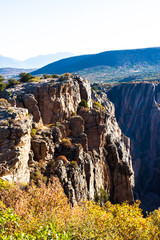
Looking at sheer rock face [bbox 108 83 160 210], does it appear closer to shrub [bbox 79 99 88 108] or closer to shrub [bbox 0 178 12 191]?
shrub [bbox 79 99 88 108]

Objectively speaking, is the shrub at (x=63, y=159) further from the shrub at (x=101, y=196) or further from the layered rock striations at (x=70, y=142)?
the shrub at (x=101, y=196)

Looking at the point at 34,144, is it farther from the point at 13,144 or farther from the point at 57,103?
the point at 57,103

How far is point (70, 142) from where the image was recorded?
1497 inches

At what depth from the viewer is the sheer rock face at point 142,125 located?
90.5 m

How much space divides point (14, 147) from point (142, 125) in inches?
3931

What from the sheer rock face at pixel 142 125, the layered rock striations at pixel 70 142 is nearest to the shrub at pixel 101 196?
the layered rock striations at pixel 70 142

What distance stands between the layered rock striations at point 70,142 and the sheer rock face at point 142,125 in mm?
43899

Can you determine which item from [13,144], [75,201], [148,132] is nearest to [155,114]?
[148,132]

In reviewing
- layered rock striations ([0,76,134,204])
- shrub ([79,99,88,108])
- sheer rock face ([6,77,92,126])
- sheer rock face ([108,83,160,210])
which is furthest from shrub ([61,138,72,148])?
sheer rock face ([108,83,160,210])

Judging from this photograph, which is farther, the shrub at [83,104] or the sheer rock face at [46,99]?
the shrub at [83,104]

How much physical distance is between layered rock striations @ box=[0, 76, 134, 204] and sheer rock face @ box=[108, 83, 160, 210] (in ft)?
144

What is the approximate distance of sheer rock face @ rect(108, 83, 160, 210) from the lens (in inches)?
3562

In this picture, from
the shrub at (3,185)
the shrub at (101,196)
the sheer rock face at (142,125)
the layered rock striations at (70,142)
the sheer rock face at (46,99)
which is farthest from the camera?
the sheer rock face at (142,125)

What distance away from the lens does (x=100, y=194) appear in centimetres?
4041
